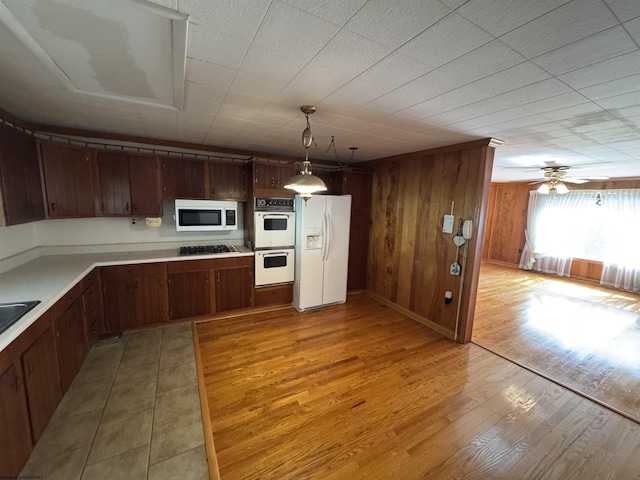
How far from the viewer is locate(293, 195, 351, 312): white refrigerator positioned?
397cm

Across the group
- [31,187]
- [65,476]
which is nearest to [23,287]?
[31,187]

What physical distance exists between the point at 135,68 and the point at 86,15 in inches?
19.8

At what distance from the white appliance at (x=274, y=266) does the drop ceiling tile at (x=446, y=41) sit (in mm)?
3064

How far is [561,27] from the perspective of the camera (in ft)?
3.67

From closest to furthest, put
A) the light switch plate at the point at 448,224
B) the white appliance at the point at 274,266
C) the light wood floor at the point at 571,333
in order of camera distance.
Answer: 1. the light wood floor at the point at 571,333
2. the light switch plate at the point at 448,224
3. the white appliance at the point at 274,266

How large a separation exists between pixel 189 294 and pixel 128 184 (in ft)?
5.18

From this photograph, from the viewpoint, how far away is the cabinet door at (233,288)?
12.1 ft

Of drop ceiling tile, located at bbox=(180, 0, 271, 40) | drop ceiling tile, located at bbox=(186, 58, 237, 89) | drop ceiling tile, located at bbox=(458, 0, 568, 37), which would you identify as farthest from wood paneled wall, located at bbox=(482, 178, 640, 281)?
drop ceiling tile, located at bbox=(180, 0, 271, 40)

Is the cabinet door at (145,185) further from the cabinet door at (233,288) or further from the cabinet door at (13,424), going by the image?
the cabinet door at (13,424)

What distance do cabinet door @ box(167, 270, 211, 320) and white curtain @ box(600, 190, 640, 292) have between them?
8.29m

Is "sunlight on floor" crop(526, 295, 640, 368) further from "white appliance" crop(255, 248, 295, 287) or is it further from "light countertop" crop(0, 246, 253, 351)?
"light countertop" crop(0, 246, 253, 351)

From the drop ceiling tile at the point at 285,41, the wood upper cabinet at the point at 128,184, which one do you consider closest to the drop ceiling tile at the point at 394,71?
the drop ceiling tile at the point at 285,41

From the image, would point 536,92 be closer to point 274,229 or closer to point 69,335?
point 274,229

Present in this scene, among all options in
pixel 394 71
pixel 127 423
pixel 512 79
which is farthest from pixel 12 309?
pixel 512 79
